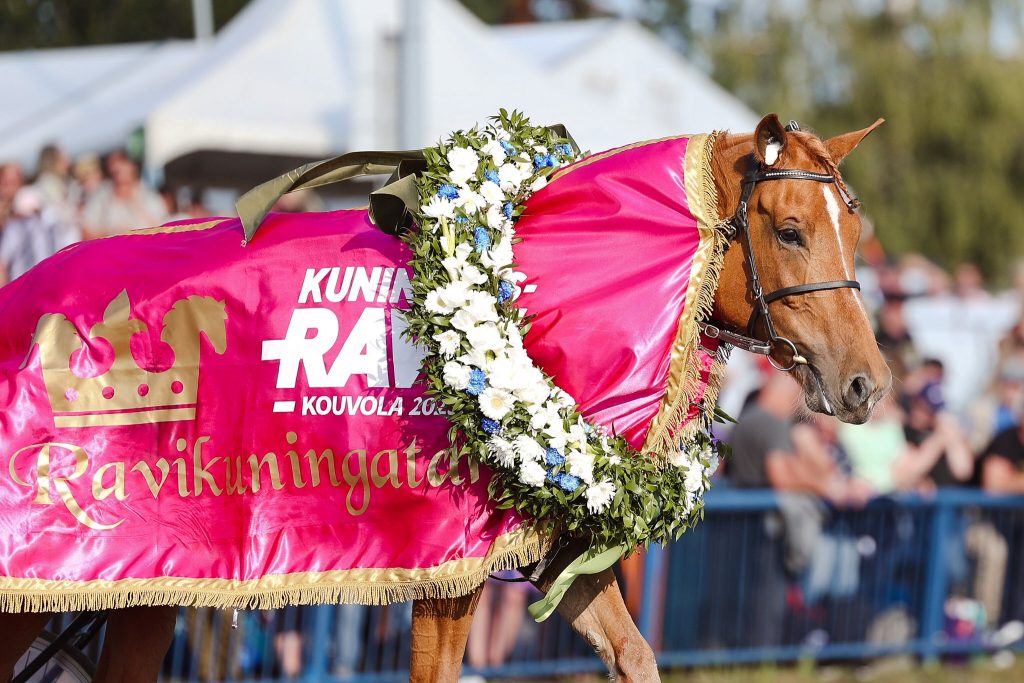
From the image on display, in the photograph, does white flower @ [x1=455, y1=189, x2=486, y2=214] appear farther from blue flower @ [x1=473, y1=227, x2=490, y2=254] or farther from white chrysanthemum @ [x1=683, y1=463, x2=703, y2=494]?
white chrysanthemum @ [x1=683, y1=463, x2=703, y2=494]

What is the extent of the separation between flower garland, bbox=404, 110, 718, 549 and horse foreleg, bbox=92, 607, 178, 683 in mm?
1283

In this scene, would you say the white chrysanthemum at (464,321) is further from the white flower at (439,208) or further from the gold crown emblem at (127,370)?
the gold crown emblem at (127,370)

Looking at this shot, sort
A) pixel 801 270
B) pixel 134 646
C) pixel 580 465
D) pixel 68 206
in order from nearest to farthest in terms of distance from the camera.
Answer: pixel 580 465 → pixel 801 270 → pixel 134 646 → pixel 68 206

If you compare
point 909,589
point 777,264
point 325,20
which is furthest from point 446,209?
point 325,20

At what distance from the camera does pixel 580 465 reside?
3.50 meters

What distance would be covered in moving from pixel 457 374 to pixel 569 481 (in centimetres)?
44

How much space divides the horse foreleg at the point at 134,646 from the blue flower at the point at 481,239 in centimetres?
162

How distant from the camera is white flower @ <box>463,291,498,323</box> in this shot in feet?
11.6

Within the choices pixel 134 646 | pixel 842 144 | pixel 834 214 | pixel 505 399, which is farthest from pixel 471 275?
pixel 134 646

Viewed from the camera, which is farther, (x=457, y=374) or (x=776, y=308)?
(x=776, y=308)

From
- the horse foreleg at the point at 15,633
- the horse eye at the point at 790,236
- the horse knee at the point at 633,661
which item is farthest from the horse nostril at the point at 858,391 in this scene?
the horse foreleg at the point at 15,633

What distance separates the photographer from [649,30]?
122 ft

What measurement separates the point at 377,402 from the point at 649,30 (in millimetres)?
34971

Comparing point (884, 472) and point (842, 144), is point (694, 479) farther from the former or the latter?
point (884, 472)
